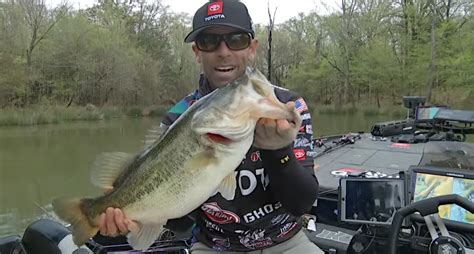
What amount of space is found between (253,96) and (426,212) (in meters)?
1.22

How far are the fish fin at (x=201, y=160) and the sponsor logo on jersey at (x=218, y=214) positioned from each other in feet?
2.31

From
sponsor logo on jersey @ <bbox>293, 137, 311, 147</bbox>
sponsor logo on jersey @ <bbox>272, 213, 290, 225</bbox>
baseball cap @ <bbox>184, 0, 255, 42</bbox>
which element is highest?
baseball cap @ <bbox>184, 0, 255, 42</bbox>

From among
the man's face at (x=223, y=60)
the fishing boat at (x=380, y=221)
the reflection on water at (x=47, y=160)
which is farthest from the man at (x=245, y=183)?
the reflection on water at (x=47, y=160)

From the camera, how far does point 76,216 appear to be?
1.80 m

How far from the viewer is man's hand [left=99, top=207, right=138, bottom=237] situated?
1779mm

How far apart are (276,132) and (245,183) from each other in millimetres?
614

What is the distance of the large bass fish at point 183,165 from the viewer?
152 cm

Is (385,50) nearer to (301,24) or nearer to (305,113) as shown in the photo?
(301,24)

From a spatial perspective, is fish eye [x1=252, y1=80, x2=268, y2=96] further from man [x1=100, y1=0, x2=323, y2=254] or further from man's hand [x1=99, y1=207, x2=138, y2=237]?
man's hand [x1=99, y1=207, x2=138, y2=237]

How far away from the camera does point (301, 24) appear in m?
43.4

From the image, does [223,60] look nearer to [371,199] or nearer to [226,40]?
[226,40]

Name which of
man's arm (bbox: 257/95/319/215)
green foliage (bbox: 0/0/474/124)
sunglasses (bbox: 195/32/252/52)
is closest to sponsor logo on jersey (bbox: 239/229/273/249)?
man's arm (bbox: 257/95/319/215)

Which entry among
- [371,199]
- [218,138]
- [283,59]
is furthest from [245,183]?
[283,59]

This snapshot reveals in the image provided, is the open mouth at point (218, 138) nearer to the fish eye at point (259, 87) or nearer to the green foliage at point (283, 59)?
the fish eye at point (259, 87)
